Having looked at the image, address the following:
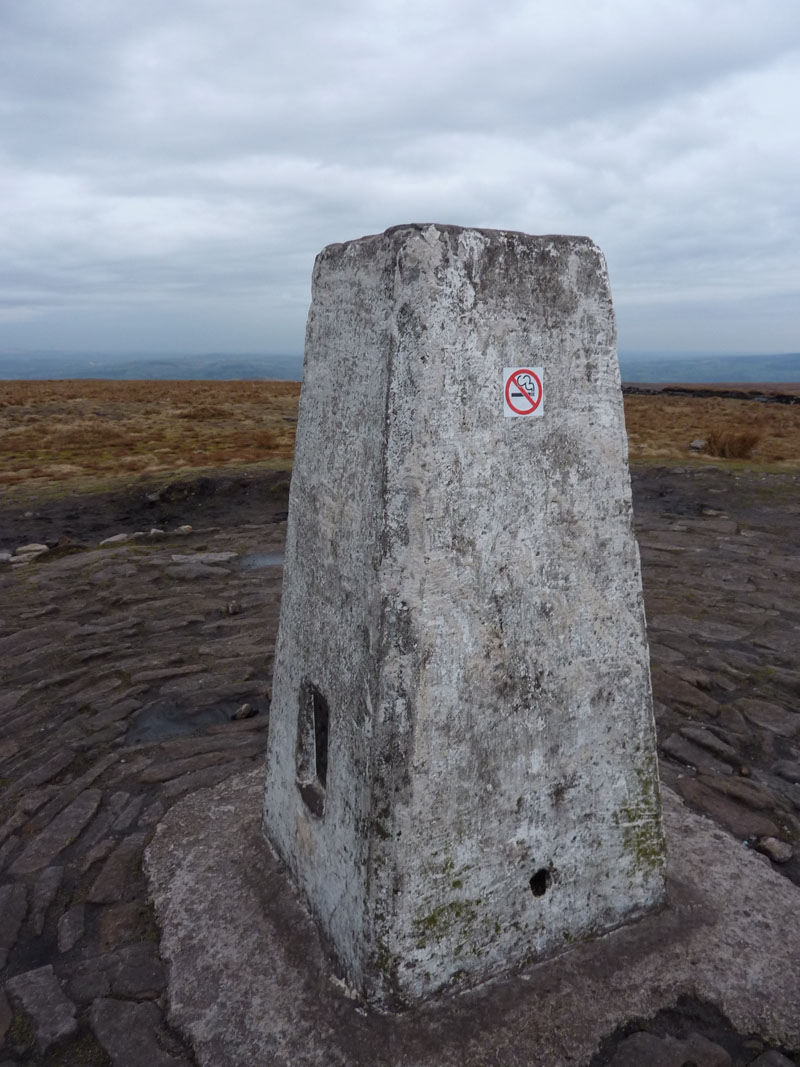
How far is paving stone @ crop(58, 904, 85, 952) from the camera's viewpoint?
3.81m

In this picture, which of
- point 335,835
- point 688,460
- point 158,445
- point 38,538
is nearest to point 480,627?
point 335,835

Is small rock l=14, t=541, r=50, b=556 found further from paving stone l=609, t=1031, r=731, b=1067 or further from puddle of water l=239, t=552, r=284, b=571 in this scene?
paving stone l=609, t=1031, r=731, b=1067

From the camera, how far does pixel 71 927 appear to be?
3908 millimetres

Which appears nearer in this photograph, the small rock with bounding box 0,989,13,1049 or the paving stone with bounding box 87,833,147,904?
the small rock with bounding box 0,989,13,1049

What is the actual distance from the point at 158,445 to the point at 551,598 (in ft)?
68.7

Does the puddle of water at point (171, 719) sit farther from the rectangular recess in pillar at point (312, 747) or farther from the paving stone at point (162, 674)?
the rectangular recess in pillar at point (312, 747)

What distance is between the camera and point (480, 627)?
3133 millimetres

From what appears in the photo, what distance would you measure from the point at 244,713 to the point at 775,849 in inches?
149

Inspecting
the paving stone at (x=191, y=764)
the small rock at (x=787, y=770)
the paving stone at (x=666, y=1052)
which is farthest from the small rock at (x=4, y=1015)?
the small rock at (x=787, y=770)

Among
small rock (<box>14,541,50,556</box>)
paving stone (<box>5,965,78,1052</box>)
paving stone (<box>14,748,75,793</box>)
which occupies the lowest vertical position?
paving stone (<box>5,965,78,1052</box>)

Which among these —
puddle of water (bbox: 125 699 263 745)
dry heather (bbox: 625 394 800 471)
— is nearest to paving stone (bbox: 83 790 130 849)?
puddle of water (bbox: 125 699 263 745)

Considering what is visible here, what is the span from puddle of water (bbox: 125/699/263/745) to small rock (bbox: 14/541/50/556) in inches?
207

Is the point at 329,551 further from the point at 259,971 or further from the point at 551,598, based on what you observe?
the point at 259,971

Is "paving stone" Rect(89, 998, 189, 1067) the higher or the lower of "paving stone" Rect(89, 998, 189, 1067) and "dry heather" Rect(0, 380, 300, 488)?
the lower
